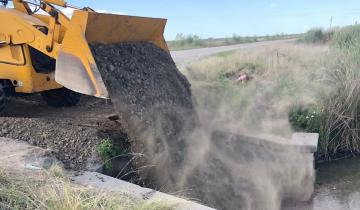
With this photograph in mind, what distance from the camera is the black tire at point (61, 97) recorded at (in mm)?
9328

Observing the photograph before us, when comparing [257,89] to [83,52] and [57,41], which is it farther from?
[83,52]

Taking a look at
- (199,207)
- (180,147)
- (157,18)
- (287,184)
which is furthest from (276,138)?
(199,207)

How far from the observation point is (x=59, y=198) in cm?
482

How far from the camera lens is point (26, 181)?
5.23 metres

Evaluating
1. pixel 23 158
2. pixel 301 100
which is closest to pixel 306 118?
pixel 301 100

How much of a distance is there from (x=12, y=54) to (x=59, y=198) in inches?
152

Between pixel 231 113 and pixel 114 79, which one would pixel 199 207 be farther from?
pixel 231 113

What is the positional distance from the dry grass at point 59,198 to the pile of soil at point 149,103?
1711 millimetres

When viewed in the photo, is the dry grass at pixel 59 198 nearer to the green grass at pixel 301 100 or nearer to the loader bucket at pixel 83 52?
the loader bucket at pixel 83 52

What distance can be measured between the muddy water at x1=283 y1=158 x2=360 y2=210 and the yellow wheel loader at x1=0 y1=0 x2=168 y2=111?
3.59 m

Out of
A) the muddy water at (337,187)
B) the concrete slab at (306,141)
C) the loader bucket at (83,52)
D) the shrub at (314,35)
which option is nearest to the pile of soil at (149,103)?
the loader bucket at (83,52)

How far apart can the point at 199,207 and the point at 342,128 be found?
5.55 meters

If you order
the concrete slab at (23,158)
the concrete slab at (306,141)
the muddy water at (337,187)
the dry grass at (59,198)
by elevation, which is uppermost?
the concrete slab at (23,158)

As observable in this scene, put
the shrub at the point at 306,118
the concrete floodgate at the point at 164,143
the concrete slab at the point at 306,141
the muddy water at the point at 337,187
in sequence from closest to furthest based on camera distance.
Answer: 1. the concrete floodgate at the point at 164,143
2. the muddy water at the point at 337,187
3. the concrete slab at the point at 306,141
4. the shrub at the point at 306,118
